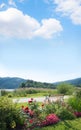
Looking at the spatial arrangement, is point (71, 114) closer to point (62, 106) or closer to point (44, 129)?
point (62, 106)

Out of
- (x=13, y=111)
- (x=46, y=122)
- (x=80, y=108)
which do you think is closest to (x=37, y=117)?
(x=46, y=122)

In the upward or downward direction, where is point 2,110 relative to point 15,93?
downward

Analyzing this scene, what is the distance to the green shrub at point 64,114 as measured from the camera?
12.6 meters

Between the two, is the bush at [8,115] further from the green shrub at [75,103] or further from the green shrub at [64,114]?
the green shrub at [75,103]

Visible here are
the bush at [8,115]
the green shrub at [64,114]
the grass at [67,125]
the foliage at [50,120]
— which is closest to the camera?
the bush at [8,115]

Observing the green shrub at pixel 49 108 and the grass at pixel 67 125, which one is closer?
the grass at pixel 67 125

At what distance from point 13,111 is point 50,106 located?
2.82 m

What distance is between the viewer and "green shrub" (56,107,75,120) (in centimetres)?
1261

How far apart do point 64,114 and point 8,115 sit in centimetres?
333

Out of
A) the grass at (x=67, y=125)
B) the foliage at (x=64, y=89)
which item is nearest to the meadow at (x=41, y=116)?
the grass at (x=67, y=125)

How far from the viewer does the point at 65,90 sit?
3331 cm

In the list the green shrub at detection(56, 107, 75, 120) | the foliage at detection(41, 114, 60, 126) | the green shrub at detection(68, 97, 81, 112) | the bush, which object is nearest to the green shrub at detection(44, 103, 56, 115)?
the green shrub at detection(56, 107, 75, 120)

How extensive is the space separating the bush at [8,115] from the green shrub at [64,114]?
2315 mm

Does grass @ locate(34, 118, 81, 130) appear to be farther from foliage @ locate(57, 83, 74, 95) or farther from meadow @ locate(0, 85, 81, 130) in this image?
foliage @ locate(57, 83, 74, 95)
